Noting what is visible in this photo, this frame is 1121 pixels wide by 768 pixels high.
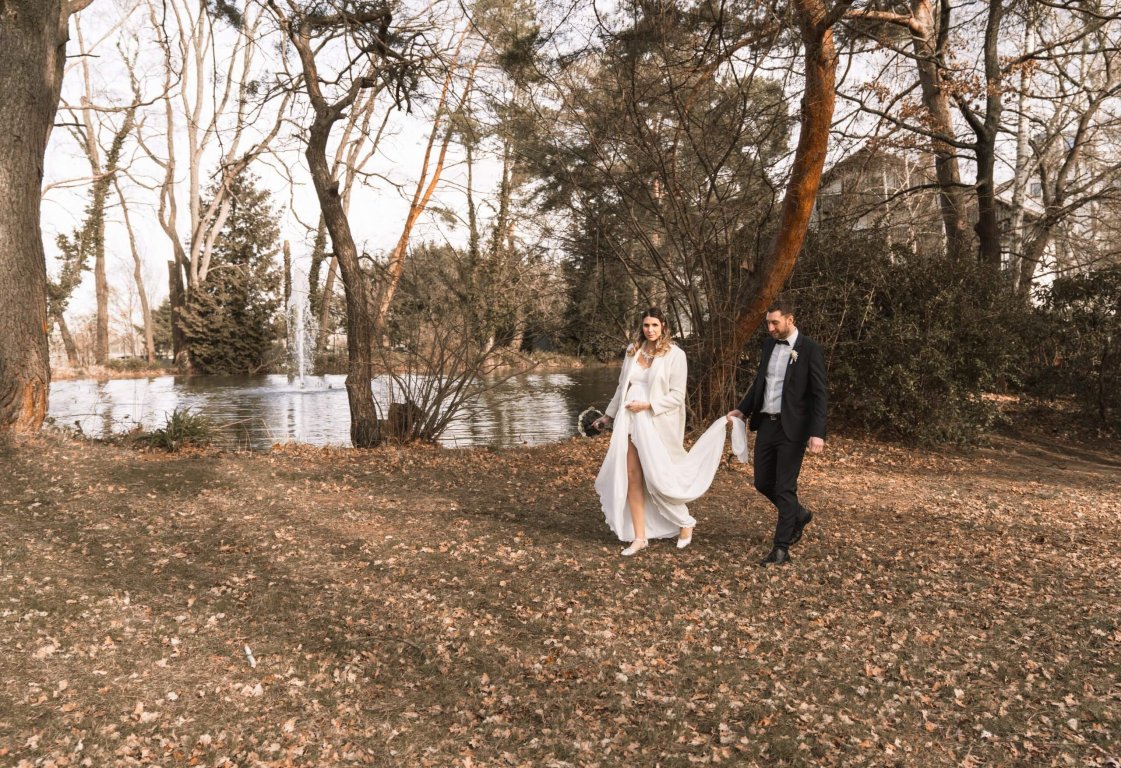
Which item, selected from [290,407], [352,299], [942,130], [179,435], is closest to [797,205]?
[352,299]

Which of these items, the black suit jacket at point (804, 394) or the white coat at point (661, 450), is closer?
the black suit jacket at point (804, 394)

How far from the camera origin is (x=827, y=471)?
9484mm

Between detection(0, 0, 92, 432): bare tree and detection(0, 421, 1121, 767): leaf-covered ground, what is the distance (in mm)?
1296

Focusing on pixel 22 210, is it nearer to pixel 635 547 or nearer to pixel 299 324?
pixel 635 547

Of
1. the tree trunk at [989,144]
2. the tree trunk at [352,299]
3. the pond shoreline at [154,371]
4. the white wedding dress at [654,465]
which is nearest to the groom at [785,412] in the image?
the white wedding dress at [654,465]

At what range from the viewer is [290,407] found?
18.2 metres

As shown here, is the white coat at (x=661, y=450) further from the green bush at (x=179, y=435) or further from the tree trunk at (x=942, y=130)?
the tree trunk at (x=942, y=130)

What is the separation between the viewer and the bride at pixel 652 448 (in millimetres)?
5680

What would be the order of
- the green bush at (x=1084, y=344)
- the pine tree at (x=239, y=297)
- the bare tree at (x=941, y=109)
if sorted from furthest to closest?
the pine tree at (x=239, y=297) → the bare tree at (x=941, y=109) → the green bush at (x=1084, y=344)

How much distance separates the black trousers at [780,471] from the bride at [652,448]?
33 cm

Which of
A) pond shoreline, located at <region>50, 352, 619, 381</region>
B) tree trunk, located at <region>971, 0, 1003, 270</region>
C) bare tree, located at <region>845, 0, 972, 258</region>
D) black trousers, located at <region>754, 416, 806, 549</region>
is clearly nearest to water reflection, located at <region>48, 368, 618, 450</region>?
pond shoreline, located at <region>50, 352, 619, 381</region>

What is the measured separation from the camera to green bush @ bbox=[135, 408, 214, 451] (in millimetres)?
9250

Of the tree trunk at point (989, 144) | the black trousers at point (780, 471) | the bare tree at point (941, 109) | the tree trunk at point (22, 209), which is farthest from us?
A: the tree trunk at point (989, 144)

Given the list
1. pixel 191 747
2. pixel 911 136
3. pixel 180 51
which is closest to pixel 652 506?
pixel 191 747
